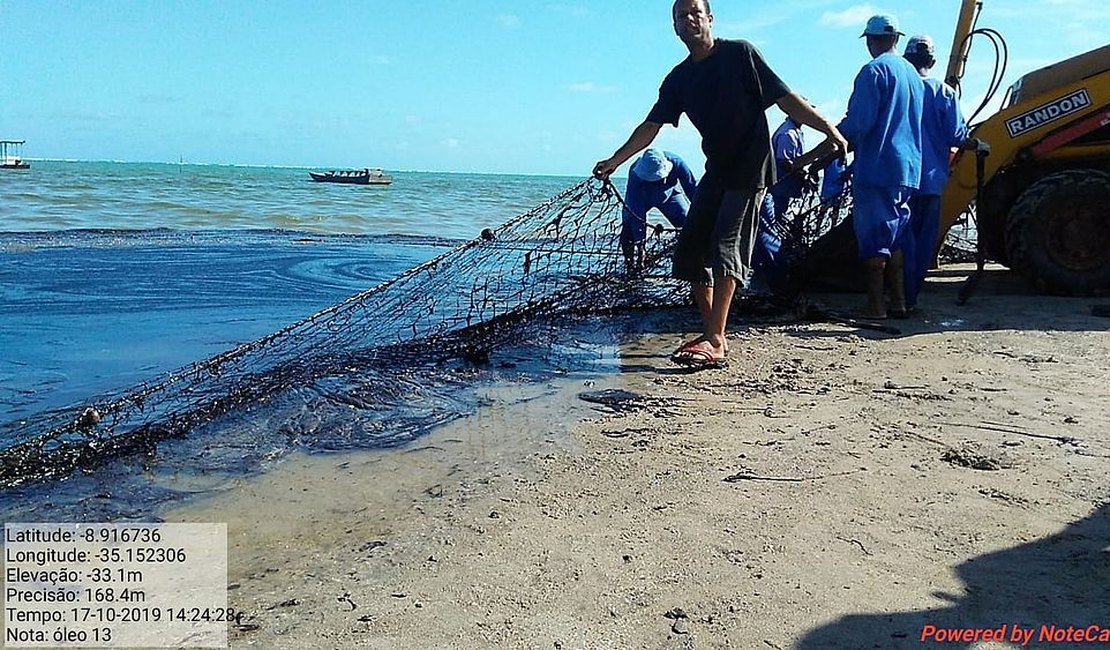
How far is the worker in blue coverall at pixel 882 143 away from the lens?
5.50 m

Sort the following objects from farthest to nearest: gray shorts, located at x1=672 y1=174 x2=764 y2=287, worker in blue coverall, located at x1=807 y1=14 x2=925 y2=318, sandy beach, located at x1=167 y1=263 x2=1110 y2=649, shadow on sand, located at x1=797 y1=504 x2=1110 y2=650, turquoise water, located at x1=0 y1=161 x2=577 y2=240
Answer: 1. turquoise water, located at x1=0 y1=161 x2=577 y2=240
2. worker in blue coverall, located at x1=807 y1=14 x2=925 y2=318
3. gray shorts, located at x1=672 y1=174 x2=764 y2=287
4. sandy beach, located at x1=167 y1=263 x2=1110 y2=649
5. shadow on sand, located at x1=797 y1=504 x2=1110 y2=650

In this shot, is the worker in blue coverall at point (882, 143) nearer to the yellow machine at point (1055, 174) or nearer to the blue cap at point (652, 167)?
the yellow machine at point (1055, 174)

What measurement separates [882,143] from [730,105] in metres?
1.50

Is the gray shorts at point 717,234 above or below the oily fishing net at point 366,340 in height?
above

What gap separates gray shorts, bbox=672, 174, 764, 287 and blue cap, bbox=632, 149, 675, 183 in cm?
269

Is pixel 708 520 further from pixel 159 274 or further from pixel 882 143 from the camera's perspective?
pixel 159 274

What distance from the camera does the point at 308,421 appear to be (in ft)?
13.1

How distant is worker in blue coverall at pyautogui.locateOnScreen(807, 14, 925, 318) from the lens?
550cm

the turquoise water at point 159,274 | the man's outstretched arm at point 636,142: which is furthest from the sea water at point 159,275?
the man's outstretched arm at point 636,142

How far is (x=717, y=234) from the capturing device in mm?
4746

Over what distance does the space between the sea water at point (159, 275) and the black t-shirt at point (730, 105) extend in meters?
3.28

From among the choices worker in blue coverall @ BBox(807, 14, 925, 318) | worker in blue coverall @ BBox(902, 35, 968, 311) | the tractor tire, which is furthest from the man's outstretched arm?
the tractor tire

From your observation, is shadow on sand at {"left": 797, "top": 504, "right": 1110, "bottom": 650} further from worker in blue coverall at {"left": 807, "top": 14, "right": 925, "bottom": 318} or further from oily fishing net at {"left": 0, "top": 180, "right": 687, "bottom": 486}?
worker in blue coverall at {"left": 807, "top": 14, "right": 925, "bottom": 318}

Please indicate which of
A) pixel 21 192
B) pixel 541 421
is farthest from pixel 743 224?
pixel 21 192
